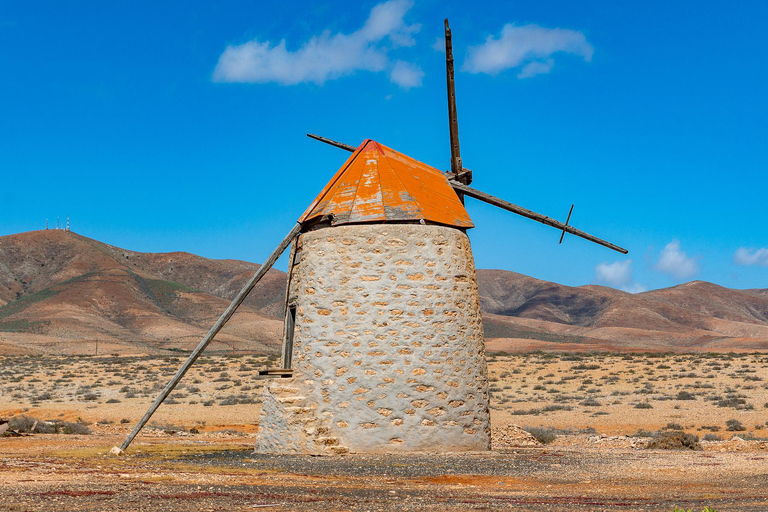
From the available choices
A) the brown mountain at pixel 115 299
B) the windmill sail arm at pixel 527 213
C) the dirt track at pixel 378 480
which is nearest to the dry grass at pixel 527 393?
the windmill sail arm at pixel 527 213

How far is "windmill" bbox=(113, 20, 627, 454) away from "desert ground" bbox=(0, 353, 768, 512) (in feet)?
1.62

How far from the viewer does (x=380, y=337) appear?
10.7m

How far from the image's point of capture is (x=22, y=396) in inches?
1025

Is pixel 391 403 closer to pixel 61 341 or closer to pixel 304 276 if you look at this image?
pixel 304 276

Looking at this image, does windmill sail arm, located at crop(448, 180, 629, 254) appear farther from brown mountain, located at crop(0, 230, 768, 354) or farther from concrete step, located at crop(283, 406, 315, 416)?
brown mountain, located at crop(0, 230, 768, 354)

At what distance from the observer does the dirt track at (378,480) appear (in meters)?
6.14

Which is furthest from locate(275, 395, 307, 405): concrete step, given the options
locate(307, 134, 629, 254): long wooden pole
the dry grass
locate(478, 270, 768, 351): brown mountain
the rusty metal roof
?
locate(478, 270, 768, 351): brown mountain

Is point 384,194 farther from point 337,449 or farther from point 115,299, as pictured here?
point 115,299

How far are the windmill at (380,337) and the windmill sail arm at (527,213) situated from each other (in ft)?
5.74

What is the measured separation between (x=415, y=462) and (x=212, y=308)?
84.7m

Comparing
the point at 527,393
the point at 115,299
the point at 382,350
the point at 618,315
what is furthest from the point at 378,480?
the point at 618,315

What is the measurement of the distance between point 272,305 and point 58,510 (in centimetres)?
9982

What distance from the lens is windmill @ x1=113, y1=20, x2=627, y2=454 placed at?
34.7 ft

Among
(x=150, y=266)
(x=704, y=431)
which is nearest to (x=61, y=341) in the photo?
(x=150, y=266)
